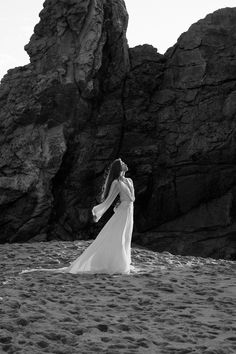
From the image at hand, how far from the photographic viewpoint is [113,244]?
1256 centimetres

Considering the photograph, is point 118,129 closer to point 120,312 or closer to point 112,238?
point 112,238

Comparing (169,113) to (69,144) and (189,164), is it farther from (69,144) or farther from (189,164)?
(69,144)

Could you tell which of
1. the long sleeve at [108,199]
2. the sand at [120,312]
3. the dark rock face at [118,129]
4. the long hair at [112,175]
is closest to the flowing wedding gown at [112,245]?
the long sleeve at [108,199]

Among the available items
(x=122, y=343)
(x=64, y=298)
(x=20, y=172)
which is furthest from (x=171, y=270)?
(x=20, y=172)

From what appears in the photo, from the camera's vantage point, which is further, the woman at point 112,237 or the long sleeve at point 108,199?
the long sleeve at point 108,199

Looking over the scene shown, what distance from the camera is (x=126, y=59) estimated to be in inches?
1453

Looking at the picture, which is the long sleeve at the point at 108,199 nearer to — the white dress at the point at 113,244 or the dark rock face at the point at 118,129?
the white dress at the point at 113,244

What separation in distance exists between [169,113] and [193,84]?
2584 mm

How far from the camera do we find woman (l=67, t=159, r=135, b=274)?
12312mm

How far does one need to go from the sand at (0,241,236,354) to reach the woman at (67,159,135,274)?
1.60 ft

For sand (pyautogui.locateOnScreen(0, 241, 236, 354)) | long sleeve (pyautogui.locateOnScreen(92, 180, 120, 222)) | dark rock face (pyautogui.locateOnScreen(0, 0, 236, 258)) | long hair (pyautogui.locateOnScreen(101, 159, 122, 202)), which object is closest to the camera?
sand (pyautogui.locateOnScreen(0, 241, 236, 354))

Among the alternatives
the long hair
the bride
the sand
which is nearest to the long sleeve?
the bride

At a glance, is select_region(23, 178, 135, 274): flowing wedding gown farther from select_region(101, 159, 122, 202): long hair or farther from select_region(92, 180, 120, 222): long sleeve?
select_region(101, 159, 122, 202): long hair

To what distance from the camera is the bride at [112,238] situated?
1231cm
